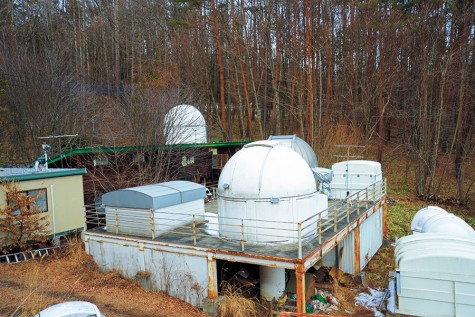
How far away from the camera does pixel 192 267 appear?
36.4 feet

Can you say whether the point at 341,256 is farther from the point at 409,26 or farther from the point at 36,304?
the point at 409,26

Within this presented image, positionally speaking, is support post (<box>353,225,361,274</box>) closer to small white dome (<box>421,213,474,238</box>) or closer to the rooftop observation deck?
the rooftop observation deck

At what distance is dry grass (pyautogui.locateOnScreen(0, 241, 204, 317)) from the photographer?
10164mm

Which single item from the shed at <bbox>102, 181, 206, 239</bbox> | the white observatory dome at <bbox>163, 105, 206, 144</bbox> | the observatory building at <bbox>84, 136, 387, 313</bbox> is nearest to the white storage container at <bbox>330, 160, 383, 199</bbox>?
the observatory building at <bbox>84, 136, 387, 313</bbox>

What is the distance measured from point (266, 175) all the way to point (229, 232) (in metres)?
2.12

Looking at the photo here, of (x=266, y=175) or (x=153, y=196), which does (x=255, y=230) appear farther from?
(x=153, y=196)

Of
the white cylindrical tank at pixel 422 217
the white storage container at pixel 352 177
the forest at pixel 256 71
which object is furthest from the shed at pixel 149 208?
the white cylindrical tank at pixel 422 217

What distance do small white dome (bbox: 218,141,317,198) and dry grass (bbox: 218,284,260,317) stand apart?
2.87 m

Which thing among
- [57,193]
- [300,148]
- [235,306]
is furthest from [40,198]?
[300,148]

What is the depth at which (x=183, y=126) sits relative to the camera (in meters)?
21.7

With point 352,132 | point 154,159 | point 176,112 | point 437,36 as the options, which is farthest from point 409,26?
point 154,159

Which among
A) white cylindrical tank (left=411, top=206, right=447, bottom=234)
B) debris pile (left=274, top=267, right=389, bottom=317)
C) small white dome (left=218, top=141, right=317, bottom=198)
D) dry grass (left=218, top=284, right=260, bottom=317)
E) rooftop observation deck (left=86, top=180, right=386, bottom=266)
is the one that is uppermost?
small white dome (left=218, top=141, right=317, bottom=198)

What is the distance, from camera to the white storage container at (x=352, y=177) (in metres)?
18.4

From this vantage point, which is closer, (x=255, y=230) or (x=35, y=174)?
(x=255, y=230)
